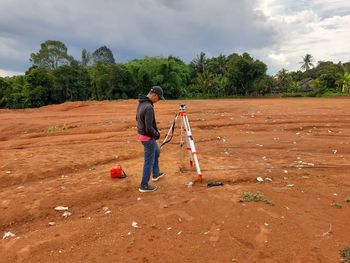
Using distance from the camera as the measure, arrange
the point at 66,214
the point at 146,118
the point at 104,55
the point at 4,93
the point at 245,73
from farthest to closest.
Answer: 1. the point at 104,55
2. the point at 245,73
3. the point at 4,93
4. the point at 146,118
5. the point at 66,214

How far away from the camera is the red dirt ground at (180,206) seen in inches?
177

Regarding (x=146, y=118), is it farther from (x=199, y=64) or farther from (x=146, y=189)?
(x=199, y=64)

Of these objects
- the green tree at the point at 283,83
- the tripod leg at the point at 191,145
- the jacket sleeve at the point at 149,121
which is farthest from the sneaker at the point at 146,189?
the green tree at the point at 283,83

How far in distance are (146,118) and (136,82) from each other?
40.5m

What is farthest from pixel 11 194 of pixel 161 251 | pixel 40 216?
pixel 161 251

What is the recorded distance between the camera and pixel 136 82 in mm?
46031

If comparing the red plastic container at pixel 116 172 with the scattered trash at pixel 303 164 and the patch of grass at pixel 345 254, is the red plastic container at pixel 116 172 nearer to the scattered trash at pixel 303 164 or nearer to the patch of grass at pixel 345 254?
the scattered trash at pixel 303 164

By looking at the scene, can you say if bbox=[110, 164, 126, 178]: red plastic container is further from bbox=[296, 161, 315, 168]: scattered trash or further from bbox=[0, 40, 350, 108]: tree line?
bbox=[0, 40, 350, 108]: tree line

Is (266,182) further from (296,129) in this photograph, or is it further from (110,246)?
(296,129)

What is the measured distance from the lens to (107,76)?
43.8 metres

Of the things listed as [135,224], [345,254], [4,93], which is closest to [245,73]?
[4,93]

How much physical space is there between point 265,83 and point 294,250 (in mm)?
47800

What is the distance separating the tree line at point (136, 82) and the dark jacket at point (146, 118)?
122 ft

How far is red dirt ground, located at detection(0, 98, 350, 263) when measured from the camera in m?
4.50
